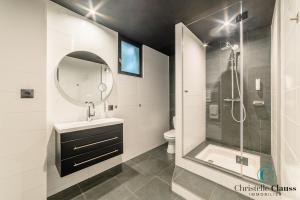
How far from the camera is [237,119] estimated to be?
2295 millimetres

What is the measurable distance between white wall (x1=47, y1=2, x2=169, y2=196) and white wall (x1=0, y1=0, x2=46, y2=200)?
3.5 inches

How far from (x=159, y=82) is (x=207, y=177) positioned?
6.75ft

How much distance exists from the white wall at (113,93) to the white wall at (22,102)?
90mm

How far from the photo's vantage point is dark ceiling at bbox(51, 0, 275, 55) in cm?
152

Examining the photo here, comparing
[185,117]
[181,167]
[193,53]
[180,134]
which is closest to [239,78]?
[193,53]

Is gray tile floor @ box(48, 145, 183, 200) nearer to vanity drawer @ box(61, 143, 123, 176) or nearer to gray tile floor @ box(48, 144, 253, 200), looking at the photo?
gray tile floor @ box(48, 144, 253, 200)

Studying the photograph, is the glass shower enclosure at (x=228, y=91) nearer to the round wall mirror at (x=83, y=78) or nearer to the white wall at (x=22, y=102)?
the round wall mirror at (x=83, y=78)

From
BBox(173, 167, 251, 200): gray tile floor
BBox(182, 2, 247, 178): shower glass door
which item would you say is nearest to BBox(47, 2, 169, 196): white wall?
BBox(182, 2, 247, 178): shower glass door

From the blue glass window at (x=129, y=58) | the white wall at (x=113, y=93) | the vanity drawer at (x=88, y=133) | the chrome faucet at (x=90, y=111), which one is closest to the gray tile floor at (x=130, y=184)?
the white wall at (x=113, y=93)

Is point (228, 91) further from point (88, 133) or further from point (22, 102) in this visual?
point (22, 102)

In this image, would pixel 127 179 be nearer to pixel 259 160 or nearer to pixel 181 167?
pixel 181 167

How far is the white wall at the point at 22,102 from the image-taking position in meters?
1.17

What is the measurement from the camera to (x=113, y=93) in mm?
2104

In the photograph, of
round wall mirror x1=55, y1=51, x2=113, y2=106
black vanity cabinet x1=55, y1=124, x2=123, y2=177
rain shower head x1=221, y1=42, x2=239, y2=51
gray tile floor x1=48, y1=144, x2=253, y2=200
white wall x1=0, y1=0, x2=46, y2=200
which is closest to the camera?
white wall x1=0, y1=0, x2=46, y2=200
